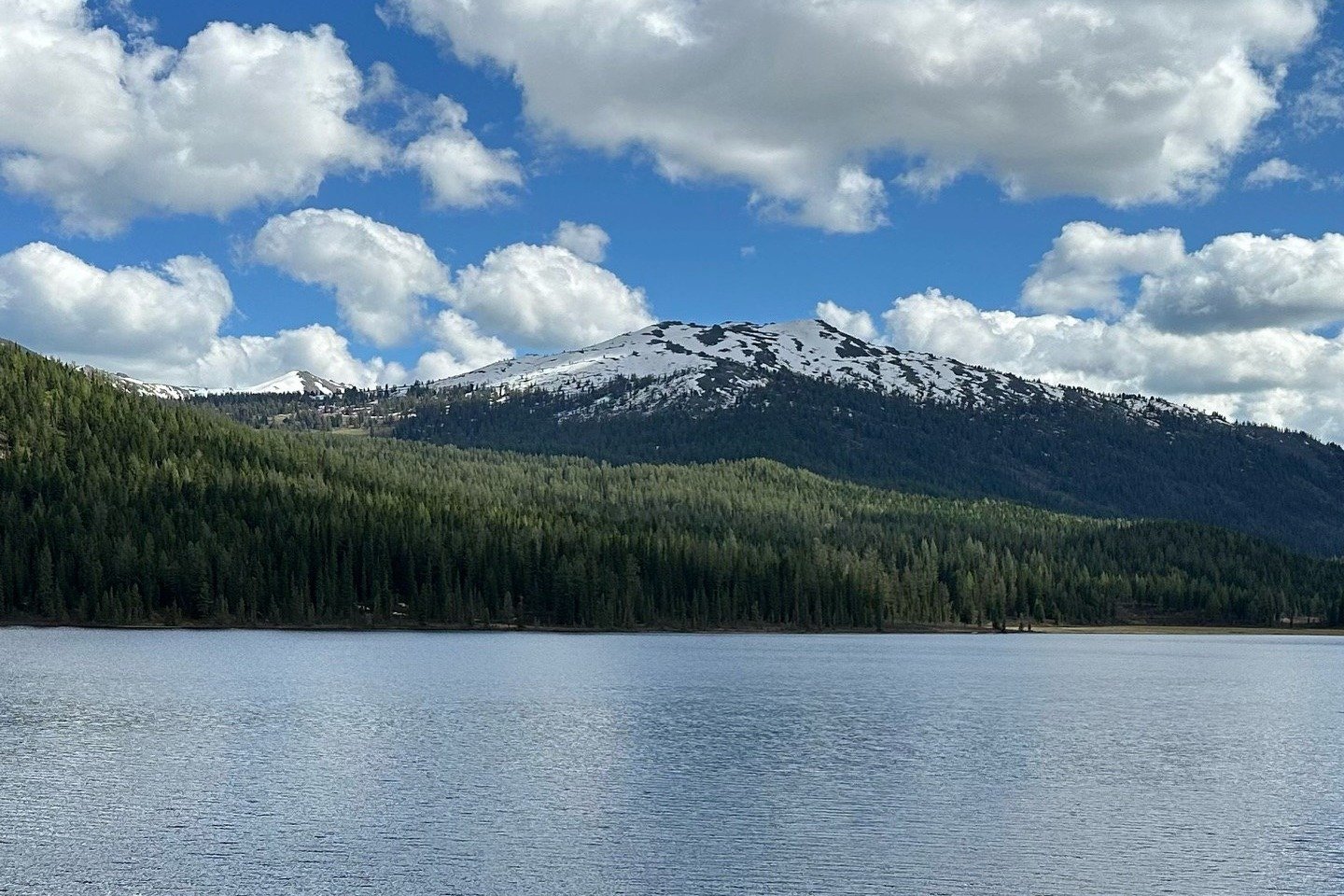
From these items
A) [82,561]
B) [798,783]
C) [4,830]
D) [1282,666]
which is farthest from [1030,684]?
[82,561]

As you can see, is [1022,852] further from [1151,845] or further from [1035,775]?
[1035,775]

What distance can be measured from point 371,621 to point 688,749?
132222 mm

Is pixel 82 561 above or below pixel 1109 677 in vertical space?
above

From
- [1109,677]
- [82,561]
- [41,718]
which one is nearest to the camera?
[41,718]

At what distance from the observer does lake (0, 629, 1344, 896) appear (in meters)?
44.5

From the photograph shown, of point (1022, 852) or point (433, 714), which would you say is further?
point (433, 714)

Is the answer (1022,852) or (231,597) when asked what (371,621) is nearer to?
(231,597)

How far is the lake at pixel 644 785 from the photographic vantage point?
146 ft

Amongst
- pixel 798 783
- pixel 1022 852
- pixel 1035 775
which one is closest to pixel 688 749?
pixel 798 783

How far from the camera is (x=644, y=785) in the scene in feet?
200

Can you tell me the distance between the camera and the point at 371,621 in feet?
644

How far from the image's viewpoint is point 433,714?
85.8 meters

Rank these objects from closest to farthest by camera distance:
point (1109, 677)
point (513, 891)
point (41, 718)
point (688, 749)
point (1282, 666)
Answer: point (513, 891), point (688, 749), point (41, 718), point (1109, 677), point (1282, 666)

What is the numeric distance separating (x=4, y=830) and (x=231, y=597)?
485 feet
